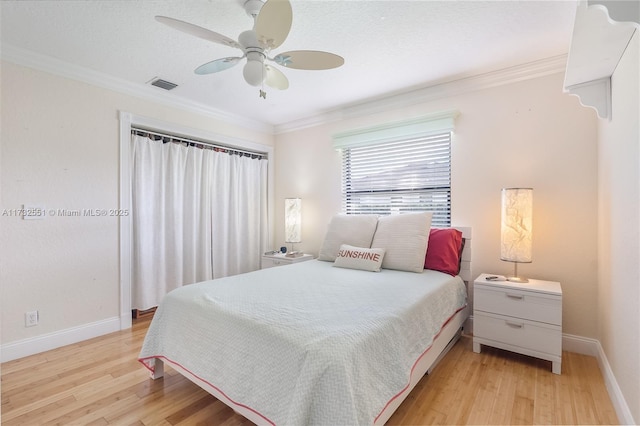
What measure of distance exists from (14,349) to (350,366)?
2798 millimetres

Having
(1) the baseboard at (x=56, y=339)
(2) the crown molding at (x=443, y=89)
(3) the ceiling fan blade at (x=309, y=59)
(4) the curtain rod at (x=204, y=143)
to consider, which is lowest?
(1) the baseboard at (x=56, y=339)

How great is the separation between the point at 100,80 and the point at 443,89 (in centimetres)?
330

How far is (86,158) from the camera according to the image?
2670 millimetres

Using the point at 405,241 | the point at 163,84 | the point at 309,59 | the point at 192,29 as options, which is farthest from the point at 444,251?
the point at 163,84

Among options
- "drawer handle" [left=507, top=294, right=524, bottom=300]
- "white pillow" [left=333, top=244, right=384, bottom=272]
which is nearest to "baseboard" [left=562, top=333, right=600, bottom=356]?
"drawer handle" [left=507, top=294, right=524, bottom=300]

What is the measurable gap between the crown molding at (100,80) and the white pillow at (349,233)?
2.09m

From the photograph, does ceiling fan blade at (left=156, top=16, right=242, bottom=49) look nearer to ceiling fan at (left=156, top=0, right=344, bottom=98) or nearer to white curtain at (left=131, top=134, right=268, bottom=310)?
ceiling fan at (left=156, top=0, right=344, bottom=98)

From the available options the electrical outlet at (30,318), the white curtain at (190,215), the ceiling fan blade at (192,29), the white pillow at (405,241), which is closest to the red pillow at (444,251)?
the white pillow at (405,241)

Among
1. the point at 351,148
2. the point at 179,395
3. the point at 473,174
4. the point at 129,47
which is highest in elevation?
the point at 129,47

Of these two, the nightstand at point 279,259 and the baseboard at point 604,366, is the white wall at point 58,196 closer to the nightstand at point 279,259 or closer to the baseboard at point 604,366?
the nightstand at point 279,259

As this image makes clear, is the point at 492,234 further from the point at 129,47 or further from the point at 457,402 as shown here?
the point at 129,47

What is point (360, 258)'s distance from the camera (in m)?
2.62

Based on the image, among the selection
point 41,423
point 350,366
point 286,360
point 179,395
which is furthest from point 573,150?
point 41,423

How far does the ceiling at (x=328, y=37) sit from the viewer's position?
71.7 inches
